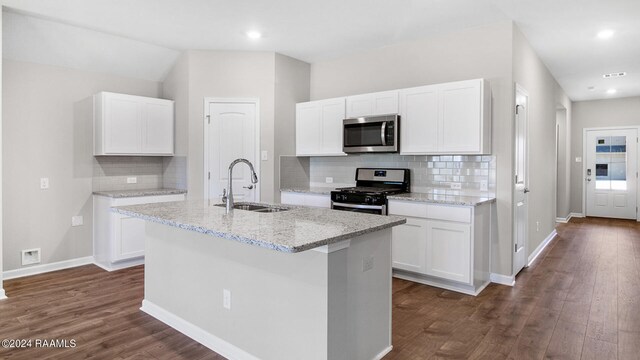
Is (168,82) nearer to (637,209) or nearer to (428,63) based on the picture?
(428,63)

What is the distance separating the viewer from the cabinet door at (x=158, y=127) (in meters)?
4.72

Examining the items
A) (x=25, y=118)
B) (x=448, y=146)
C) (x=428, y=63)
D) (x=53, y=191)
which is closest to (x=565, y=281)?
(x=448, y=146)

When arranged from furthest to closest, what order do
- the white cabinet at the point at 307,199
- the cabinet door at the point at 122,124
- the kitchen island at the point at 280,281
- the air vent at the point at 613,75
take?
the air vent at the point at 613,75 → the white cabinet at the point at 307,199 → the cabinet door at the point at 122,124 → the kitchen island at the point at 280,281

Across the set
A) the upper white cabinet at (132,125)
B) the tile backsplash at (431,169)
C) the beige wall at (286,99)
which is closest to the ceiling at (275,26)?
the beige wall at (286,99)

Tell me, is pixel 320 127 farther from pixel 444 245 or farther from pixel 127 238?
pixel 127 238

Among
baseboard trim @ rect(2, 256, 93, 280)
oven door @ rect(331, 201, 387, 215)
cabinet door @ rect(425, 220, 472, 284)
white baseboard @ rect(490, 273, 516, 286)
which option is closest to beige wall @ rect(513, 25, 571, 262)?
white baseboard @ rect(490, 273, 516, 286)

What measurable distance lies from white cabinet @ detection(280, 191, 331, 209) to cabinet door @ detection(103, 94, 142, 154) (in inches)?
73.4

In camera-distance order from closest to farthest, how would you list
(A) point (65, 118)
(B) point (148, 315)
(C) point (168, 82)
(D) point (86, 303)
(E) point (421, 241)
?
1. (B) point (148, 315)
2. (D) point (86, 303)
3. (E) point (421, 241)
4. (A) point (65, 118)
5. (C) point (168, 82)

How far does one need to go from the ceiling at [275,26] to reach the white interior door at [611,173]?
3.64 m

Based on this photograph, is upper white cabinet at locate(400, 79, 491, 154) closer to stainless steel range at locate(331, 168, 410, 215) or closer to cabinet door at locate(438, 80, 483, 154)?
cabinet door at locate(438, 80, 483, 154)

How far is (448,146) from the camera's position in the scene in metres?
3.87

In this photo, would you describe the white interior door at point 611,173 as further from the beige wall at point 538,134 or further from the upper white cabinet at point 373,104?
the upper white cabinet at point 373,104

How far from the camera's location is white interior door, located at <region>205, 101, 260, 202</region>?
15.7 feet

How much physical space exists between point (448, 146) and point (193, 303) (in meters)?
2.72
